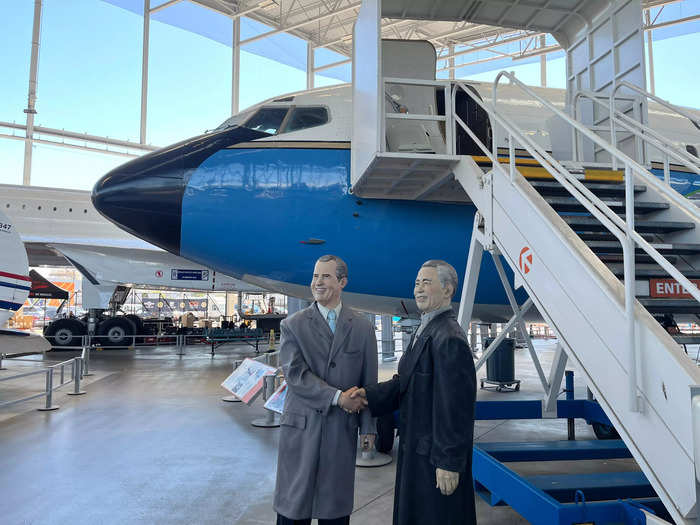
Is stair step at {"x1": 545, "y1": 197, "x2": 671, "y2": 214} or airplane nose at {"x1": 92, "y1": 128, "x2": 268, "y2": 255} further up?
airplane nose at {"x1": 92, "y1": 128, "x2": 268, "y2": 255}

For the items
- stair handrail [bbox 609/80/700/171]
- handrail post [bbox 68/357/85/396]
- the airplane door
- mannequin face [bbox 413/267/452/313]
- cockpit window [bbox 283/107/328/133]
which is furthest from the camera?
handrail post [bbox 68/357/85/396]

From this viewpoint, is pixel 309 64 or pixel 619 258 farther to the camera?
pixel 309 64

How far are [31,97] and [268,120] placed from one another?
24908mm

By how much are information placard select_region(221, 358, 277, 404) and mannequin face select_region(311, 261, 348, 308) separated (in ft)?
Answer: 14.3

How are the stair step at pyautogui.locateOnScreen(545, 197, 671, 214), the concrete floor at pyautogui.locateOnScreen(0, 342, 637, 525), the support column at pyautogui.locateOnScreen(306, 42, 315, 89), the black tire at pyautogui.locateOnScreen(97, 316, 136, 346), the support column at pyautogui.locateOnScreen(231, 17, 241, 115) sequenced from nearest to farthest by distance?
the concrete floor at pyautogui.locateOnScreen(0, 342, 637, 525) → the stair step at pyautogui.locateOnScreen(545, 197, 671, 214) → the black tire at pyautogui.locateOnScreen(97, 316, 136, 346) → the support column at pyautogui.locateOnScreen(231, 17, 241, 115) → the support column at pyautogui.locateOnScreen(306, 42, 315, 89)

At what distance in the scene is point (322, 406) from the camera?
254cm

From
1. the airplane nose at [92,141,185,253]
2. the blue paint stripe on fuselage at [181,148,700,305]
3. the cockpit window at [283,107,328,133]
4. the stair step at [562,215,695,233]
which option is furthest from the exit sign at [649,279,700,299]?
the airplane nose at [92,141,185,253]

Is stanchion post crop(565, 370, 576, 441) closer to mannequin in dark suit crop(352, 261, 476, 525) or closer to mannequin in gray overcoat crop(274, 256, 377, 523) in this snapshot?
mannequin in dark suit crop(352, 261, 476, 525)

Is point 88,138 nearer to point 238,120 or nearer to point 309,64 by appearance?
point 309,64

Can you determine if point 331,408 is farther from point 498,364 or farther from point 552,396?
point 498,364

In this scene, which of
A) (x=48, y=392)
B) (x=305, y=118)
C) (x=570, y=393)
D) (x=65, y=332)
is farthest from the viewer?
(x=65, y=332)

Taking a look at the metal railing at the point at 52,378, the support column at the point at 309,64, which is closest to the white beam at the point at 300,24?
the support column at the point at 309,64

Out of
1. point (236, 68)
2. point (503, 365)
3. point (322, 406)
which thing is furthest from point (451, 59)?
point (322, 406)

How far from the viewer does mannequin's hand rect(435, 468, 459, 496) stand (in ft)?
7.43
